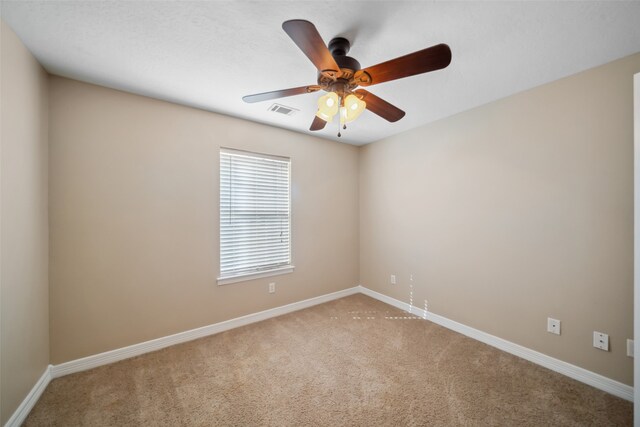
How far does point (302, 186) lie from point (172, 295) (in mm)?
1957

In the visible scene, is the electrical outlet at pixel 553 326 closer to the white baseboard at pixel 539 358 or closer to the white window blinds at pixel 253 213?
the white baseboard at pixel 539 358

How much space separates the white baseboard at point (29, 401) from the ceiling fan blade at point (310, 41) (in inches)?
106

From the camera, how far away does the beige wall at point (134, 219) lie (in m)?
2.06

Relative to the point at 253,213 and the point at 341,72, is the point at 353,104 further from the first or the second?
the point at 253,213

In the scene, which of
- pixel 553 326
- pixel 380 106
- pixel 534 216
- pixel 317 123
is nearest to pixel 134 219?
pixel 317 123

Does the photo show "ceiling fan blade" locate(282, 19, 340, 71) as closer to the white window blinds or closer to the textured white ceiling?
the textured white ceiling

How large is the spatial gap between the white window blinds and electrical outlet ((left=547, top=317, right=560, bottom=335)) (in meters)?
2.68

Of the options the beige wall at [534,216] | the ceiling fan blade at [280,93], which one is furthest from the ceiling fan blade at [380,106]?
the beige wall at [534,216]

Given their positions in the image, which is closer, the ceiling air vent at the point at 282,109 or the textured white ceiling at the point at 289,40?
the textured white ceiling at the point at 289,40

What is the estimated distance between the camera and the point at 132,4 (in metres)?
1.35

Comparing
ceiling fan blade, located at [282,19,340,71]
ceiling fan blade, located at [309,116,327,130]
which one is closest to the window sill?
ceiling fan blade, located at [309,116,327,130]

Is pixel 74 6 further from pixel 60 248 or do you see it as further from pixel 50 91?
pixel 60 248

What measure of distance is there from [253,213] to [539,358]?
10.3 ft

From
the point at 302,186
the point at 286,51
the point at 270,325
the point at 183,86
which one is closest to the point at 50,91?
the point at 183,86
